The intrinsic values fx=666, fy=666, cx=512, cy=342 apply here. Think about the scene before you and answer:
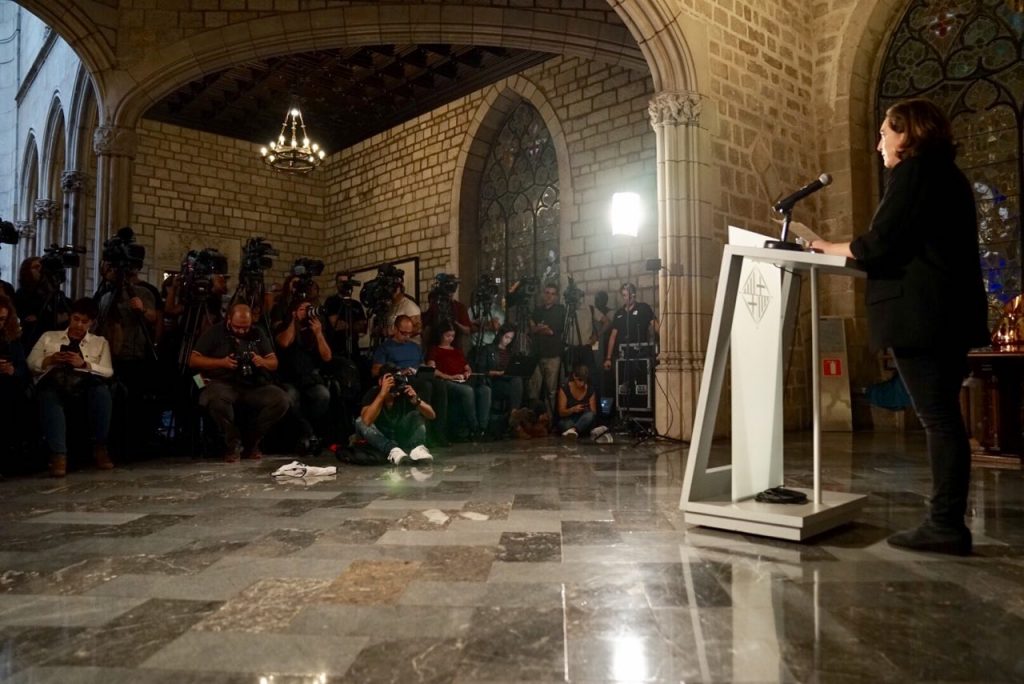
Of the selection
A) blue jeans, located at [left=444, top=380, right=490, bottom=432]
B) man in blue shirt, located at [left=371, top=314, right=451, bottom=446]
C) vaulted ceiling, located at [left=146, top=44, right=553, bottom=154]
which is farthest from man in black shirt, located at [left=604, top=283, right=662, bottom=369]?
vaulted ceiling, located at [left=146, top=44, right=553, bottom=154]

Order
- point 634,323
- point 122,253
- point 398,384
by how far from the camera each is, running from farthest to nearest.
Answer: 1. point 634,323
2. point 122,253
3. point 398,384

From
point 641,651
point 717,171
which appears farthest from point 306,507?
point 717,171

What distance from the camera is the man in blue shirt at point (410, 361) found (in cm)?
539

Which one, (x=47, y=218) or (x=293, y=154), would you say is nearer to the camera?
(x=293, y=154)

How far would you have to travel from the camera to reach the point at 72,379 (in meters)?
4.28

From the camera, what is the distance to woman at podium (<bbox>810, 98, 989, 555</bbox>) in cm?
214

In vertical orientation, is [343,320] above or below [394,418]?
above

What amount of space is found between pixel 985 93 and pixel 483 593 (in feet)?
27.7

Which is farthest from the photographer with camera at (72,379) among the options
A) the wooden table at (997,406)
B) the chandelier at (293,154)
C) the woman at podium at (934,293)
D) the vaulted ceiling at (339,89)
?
the vaulted ceiling at (339,89)

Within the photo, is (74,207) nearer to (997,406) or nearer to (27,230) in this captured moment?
(27,230)

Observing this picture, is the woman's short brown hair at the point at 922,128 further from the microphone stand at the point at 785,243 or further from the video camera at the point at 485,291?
the video camera at the point at 485,291

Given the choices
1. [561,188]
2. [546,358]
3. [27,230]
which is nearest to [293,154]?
[561,188]

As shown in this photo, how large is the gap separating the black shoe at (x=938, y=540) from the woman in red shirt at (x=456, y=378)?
411cm

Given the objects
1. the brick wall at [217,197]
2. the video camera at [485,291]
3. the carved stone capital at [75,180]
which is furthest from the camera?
the brick wall at [217,197]
